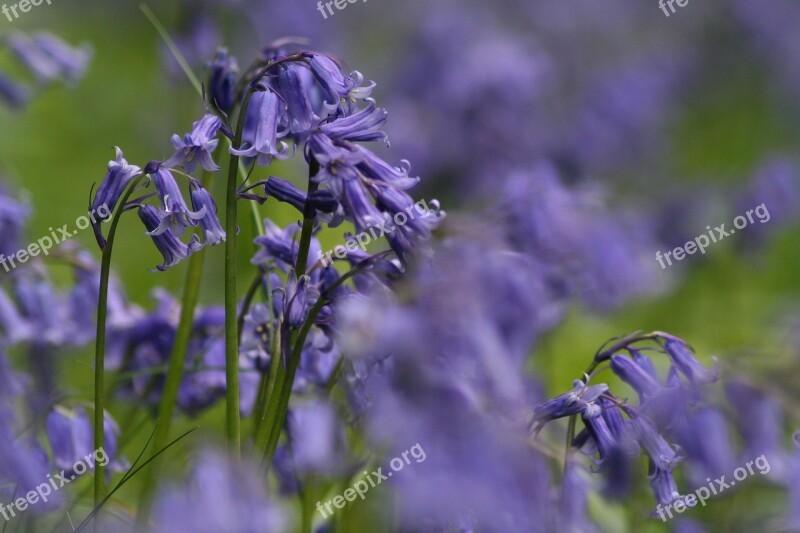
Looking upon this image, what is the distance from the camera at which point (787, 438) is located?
157 inches

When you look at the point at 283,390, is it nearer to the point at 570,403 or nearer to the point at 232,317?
the point at 232,317

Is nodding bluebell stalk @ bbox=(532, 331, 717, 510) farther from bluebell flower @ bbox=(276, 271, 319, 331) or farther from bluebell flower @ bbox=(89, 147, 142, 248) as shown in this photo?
bluebell flower @ bbox=(89, 147, 142, 248)

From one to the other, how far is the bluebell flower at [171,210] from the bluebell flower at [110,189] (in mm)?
56

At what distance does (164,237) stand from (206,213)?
108mm

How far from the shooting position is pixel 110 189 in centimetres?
198

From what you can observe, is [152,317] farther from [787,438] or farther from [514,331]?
[787,438]

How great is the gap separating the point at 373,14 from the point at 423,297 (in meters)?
9.72

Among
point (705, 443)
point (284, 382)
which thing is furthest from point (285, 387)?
point (705, 443)

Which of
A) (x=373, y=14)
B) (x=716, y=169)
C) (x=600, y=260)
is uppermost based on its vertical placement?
(x=373, y=14)

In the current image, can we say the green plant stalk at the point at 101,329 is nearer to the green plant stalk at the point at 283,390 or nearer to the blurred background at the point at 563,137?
the green plant stalk at the point at 283,390

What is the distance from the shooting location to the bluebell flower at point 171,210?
196 cm

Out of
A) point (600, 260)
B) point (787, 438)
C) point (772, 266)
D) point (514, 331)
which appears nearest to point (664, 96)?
point (772, 266)

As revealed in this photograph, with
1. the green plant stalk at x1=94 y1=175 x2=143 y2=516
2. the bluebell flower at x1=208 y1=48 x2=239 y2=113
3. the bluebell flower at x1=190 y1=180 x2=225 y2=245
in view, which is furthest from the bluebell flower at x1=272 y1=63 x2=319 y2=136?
the bluebell flower at x1=208 y1=48 x2=239 y2=113

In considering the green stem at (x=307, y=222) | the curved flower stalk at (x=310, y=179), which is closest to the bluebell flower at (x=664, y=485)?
the curved flower stalk at (x=310, y=179)
